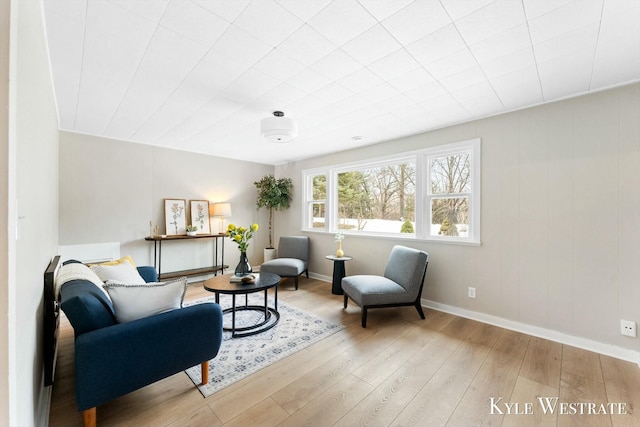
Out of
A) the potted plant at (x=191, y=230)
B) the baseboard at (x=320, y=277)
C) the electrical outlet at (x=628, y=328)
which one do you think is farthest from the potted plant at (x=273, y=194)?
the electrical outlet at (x=628, y=328)

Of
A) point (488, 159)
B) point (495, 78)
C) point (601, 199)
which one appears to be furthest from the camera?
point (488, 159)

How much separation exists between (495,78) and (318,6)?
5.52 ft

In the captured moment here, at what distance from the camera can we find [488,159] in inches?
121

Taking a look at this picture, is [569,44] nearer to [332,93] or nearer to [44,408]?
[332,93]

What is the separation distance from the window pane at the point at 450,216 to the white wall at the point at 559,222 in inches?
8.7

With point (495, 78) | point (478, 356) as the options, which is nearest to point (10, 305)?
point (478, 356)

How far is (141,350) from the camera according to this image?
5.24ft

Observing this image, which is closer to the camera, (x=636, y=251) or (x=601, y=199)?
(x=636, y=251)

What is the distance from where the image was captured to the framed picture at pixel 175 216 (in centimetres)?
455

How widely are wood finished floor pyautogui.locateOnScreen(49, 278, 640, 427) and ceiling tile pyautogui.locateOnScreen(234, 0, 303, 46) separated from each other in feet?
8.02

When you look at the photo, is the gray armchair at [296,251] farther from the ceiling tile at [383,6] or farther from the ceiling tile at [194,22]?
the ceiling tile at [383,6]

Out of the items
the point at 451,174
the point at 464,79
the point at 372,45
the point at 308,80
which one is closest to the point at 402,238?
the point at 451,174

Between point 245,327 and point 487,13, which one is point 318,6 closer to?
point 487,13

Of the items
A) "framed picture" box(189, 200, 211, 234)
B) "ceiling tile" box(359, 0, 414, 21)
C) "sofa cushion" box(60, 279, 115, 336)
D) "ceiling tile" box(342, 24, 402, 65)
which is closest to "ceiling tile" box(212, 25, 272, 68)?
"ceiling tile" box(342, 24, 402, 65)
